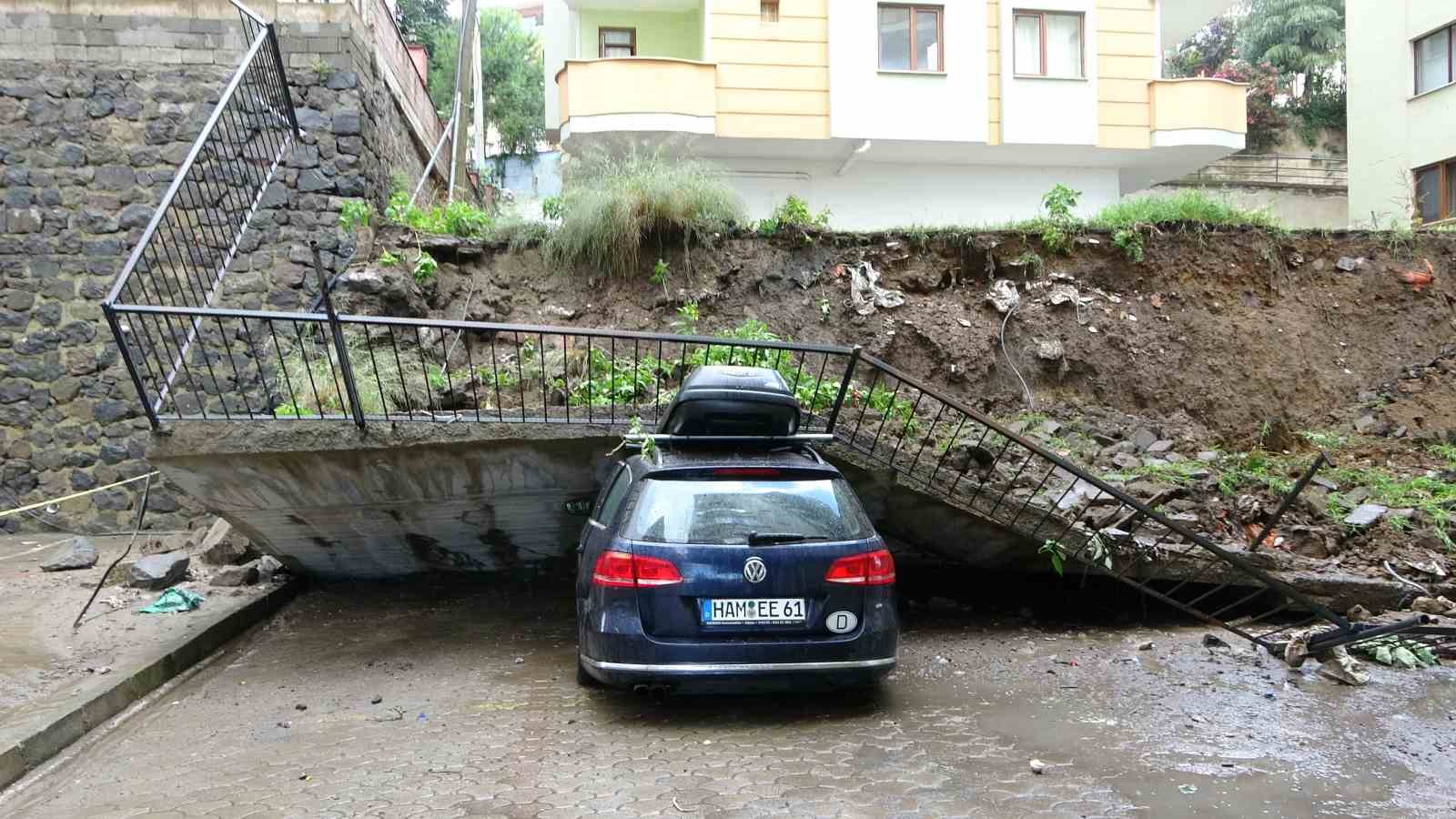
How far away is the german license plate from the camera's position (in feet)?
15.9

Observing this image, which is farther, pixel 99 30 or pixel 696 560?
pixel 99 30

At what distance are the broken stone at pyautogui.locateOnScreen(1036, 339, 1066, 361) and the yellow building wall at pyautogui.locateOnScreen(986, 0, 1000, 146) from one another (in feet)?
20.1

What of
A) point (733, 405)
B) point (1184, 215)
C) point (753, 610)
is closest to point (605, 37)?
point (1184, 215)

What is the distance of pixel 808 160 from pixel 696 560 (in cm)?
1278

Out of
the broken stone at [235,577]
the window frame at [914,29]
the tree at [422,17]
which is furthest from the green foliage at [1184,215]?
the tree at [422,17]

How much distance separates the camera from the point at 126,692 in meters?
5.75

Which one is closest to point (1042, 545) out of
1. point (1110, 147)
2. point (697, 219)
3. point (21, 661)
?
point (697, 219)

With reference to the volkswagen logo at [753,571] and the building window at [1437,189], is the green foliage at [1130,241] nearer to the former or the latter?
the volkswagen logo at [753,571]

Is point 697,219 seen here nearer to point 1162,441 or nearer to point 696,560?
point 1162,441

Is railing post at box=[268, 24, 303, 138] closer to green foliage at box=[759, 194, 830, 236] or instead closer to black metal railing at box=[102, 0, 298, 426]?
black metal railing at box=[102, 0, 298, 426]

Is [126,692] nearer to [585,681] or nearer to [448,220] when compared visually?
[585,681]

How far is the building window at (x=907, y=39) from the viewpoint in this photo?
52.6ft

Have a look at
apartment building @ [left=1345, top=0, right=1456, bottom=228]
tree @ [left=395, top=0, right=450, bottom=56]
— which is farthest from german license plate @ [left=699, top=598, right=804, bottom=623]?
tree @ [left=395, top=0, right=450, bottom=56]

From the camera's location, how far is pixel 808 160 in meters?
16.6
